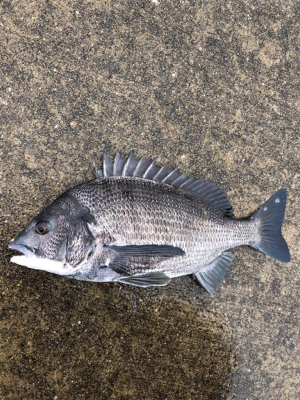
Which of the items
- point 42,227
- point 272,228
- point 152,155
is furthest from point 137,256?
point 272,228

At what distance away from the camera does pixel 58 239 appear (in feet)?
5.16

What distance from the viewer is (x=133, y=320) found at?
2068 millimetres

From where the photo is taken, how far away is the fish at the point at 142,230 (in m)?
1.59

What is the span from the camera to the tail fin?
6.94 ft

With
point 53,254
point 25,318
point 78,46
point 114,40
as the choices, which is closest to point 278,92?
point 114,40

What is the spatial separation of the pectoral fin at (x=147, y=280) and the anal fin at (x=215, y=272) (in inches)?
16.3

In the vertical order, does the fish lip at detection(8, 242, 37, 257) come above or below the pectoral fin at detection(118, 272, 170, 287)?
below

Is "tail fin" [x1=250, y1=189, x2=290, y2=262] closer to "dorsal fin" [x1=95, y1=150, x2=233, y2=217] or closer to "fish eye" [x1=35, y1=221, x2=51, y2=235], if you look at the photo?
"dorsal fin" [x1=95, y1=150, x2=233, y2=217]

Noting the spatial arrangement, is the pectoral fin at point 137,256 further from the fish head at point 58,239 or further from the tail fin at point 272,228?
the tail fin at point 272,228

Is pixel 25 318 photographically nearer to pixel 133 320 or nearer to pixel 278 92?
pixel 133 320

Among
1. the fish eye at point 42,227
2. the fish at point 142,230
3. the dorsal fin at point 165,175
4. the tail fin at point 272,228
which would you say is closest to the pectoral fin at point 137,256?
the fish at point 142,230

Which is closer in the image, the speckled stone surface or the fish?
the fish

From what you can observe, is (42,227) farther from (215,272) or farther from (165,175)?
(215,272)

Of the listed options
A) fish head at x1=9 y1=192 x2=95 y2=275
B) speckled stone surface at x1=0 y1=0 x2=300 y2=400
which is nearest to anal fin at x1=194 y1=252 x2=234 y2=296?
speckled stone surface at x1=0 y1=0 x2=300 y2=400
